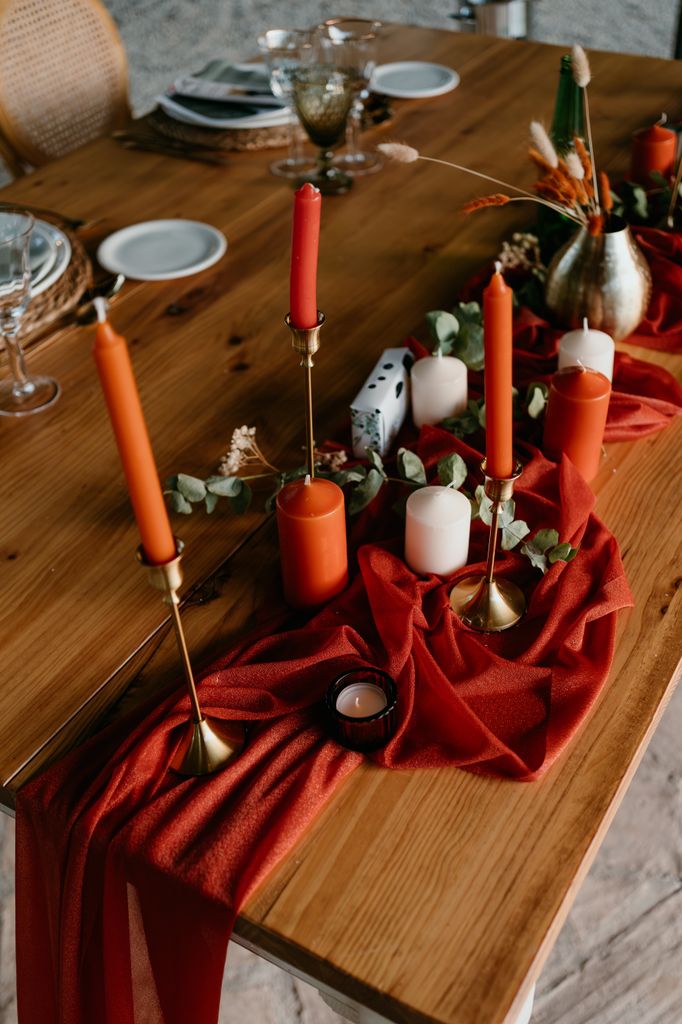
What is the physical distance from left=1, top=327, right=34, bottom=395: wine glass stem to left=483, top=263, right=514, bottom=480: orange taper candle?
0.61 metres

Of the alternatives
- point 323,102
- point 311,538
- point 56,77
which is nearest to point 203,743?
point 311,538

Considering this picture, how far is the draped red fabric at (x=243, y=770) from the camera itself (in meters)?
0.62

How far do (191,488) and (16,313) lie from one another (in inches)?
12.8

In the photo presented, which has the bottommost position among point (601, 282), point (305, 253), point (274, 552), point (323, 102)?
point (274, 552)

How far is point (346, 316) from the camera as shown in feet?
3.84

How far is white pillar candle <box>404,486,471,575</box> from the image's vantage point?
0.77 meters

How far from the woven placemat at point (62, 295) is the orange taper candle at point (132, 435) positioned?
0.70m

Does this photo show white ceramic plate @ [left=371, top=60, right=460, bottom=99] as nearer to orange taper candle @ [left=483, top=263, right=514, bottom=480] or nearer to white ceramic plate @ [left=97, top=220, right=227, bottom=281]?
white ceramic plate @ [left=97, top=220, right=227, bottom=281]

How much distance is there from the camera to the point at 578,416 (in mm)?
878

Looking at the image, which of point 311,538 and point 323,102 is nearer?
point 311,538

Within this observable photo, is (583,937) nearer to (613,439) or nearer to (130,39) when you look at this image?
(613,439)

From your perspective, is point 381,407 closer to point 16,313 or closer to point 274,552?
point 274,552

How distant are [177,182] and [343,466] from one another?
80 centimetres

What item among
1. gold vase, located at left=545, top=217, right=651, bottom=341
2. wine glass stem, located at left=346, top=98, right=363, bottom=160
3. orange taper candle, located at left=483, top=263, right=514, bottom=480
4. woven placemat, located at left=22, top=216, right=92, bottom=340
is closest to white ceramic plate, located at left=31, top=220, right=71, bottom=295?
woven placemat, located at left=22, top=216, right=92, bottom=340
